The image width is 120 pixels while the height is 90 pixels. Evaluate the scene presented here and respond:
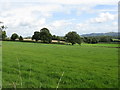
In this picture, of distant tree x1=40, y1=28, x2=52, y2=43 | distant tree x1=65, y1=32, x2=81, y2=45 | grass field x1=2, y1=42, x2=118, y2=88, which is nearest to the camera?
grass field x1=2, y1=42, x2=118, y2=88

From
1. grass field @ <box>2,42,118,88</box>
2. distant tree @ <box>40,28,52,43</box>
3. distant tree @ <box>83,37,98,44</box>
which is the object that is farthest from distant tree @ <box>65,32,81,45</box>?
grass field @ <box>2,42,118,88</box>

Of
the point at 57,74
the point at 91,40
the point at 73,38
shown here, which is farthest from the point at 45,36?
the point at 57,74

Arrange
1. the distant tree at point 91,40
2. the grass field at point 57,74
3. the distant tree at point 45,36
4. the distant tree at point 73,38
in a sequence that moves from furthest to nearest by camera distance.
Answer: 1. the distant tree at point 91,40
2. the distant tree at point 73,38
3. the distant tree at point 45,36
4. the grass field at point 57,74

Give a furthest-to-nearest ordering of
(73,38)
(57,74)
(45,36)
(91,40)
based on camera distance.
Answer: (91,40) → (73,38) → (45,36) → (57,74)

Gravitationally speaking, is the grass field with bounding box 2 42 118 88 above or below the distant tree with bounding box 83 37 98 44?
below

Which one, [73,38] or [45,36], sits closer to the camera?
[45,36]

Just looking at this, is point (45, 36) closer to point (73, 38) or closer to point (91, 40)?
point (73, 38)

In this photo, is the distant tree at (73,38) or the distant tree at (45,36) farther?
the distant tree at (73,38)

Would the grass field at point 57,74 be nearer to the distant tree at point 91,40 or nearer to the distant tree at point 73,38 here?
the distant tree at point 73,38

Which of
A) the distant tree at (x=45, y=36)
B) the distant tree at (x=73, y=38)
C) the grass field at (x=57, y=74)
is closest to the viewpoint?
the grass field at (x=57, y=74)

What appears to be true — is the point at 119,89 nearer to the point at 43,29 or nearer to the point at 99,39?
the point at 43,29

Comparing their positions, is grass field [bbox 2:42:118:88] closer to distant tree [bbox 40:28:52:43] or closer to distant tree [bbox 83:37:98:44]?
distant tree [bbox 40:28:52:43]

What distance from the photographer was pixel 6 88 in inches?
197

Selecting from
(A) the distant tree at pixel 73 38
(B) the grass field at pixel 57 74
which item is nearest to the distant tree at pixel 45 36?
(A) the distant tree at pixel 73 38
